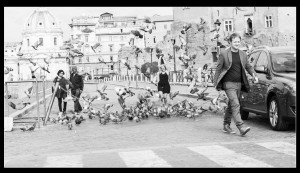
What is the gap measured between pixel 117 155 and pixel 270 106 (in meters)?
4.60

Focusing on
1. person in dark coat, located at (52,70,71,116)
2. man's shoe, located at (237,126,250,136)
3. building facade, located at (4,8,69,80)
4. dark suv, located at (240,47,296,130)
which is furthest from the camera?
building facade, located at (4,8,69,80)

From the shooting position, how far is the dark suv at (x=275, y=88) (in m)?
12.4

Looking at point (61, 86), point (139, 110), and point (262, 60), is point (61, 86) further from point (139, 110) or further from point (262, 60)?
point (262, 60)

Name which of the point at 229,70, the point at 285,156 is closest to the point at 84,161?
the point at 285,156

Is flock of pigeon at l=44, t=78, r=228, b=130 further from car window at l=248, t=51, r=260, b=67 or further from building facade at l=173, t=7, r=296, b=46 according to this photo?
building facade at l=173, t=7, r=296, b=46

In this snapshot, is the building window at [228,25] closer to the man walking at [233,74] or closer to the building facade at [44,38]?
the building facade at [44,38]

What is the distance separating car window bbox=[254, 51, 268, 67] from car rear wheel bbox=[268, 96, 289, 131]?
1.03 m

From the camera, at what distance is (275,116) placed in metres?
12.8

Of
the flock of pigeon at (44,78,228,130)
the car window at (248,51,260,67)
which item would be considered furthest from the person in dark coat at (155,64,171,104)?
the car window at (248,51,260,67)

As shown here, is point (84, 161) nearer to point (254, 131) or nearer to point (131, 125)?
point (254, 131)

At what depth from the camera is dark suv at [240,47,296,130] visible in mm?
12359

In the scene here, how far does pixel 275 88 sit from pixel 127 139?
294 cm
